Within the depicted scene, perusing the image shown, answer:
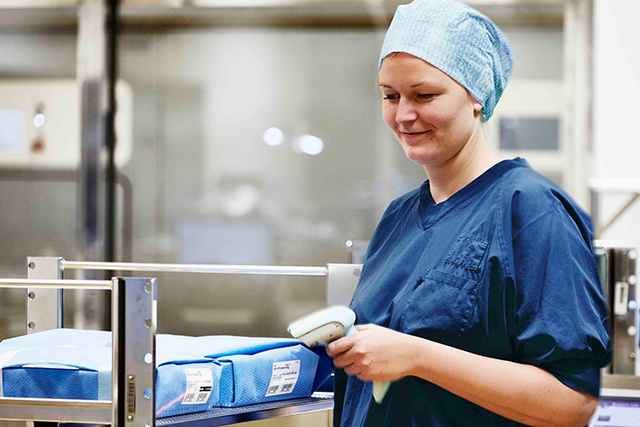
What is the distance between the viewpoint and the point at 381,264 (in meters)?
0.90

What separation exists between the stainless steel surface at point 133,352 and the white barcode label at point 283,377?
0.91ft

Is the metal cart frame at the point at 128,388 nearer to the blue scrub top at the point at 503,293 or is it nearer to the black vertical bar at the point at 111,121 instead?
the blue scrub top at the point at 503,293

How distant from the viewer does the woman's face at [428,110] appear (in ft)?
2.37

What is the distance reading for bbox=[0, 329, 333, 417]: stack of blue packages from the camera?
38.3 inches

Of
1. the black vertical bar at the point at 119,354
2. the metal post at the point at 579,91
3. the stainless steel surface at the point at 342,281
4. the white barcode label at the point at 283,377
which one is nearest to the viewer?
the black vertical bar at the point at 119,354

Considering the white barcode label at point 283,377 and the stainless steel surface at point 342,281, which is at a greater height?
the stainless steel surface at point 342,281

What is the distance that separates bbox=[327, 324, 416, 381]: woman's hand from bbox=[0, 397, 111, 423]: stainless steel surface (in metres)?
0.44

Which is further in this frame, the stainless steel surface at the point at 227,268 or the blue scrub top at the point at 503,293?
the stainless steel surface at the point at 227,268

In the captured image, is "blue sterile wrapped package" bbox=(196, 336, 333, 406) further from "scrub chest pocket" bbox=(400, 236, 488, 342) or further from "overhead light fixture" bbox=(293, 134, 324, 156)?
"overhead light fixture" bbox=(293, 134, 324, 156)

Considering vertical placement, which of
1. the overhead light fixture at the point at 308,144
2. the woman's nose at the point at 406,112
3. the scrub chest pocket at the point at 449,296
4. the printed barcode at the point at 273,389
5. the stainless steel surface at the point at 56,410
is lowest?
the printed barcode at the point at 273,389

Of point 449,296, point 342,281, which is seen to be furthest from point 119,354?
point 342,281

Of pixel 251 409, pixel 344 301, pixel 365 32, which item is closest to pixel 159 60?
pixel 365 32

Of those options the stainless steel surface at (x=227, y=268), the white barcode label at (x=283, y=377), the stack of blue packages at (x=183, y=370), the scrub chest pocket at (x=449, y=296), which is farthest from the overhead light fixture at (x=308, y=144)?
the scrub chest pocket at (x=449, y=296)

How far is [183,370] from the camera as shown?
3.24 ft
